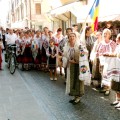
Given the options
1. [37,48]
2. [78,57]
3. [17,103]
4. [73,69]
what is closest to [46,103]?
[17,103]

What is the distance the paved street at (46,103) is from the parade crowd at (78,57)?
340 millimetres

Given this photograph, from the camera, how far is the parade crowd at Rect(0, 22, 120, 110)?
7854 mm

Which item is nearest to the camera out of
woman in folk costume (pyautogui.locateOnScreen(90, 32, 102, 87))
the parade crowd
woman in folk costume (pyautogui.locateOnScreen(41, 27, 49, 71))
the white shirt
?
the parade crowd

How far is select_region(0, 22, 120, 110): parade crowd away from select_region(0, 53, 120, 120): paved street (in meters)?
0.34

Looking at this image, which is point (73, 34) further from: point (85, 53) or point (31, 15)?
point (31, 15)

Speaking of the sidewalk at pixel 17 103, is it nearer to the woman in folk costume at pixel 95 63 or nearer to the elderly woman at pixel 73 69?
the elderly woman at pixel 73 69

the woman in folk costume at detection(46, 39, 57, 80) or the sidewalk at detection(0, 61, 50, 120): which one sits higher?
the woman in folk costume at detection(46, 39, 57, 80)

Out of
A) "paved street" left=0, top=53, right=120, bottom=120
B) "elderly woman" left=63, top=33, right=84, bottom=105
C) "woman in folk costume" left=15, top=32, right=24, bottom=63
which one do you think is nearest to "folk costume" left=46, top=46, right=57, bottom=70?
"paved street" left=0, top=53, right=120, bottom=120

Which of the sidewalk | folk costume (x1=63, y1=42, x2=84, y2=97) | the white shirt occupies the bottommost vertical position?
the sidewalk

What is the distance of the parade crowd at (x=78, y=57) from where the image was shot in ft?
25.8

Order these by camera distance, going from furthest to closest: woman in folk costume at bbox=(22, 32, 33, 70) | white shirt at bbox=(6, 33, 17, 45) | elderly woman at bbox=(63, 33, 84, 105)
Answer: white shirt at bbox=(6, 33, 17, 45)
woman in folk costume at bbox=(22, 32, 33, 70)
elderly woman at bbox=(63, 33, 84, 105)

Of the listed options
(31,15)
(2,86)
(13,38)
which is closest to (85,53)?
(2,86)

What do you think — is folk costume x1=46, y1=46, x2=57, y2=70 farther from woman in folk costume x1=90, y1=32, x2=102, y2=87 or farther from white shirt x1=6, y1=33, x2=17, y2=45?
white shirt x1=6, y1=33, x2=17, y2=45

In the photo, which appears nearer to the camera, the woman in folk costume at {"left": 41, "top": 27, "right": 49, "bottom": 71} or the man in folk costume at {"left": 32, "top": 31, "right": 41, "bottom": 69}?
the woman in folk costume at {"left": 41, "top": 27, "right": 49, "bottom": 71}
